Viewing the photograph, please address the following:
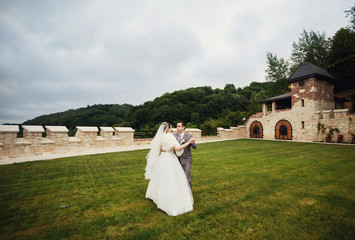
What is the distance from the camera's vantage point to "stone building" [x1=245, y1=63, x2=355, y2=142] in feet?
48.0

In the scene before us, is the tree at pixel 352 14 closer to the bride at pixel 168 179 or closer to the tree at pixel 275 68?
the tree at pixel 275 68

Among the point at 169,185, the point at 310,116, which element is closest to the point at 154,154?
the point at 169,185

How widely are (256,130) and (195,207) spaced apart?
2219cm

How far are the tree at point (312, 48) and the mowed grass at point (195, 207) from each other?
28.6 m

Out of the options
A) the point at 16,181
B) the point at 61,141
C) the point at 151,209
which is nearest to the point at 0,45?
the point at 61,141

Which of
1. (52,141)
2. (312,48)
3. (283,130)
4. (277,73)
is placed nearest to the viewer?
(52,141)

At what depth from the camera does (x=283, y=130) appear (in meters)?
19.0

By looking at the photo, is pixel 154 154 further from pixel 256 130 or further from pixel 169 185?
pixel 256 130

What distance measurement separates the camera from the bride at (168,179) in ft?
9.67

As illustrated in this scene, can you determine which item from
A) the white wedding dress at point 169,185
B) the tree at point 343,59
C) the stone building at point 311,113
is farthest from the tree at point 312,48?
the white wedding dress at point 169,185

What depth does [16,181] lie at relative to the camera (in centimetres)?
434

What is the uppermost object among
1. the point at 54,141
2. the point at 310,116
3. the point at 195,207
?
the point at 310,116

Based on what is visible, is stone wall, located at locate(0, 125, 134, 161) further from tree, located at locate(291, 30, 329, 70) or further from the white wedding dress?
tree, located at locate(291, 30, 329, 70)

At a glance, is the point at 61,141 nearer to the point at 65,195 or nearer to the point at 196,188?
the point at 65,195
